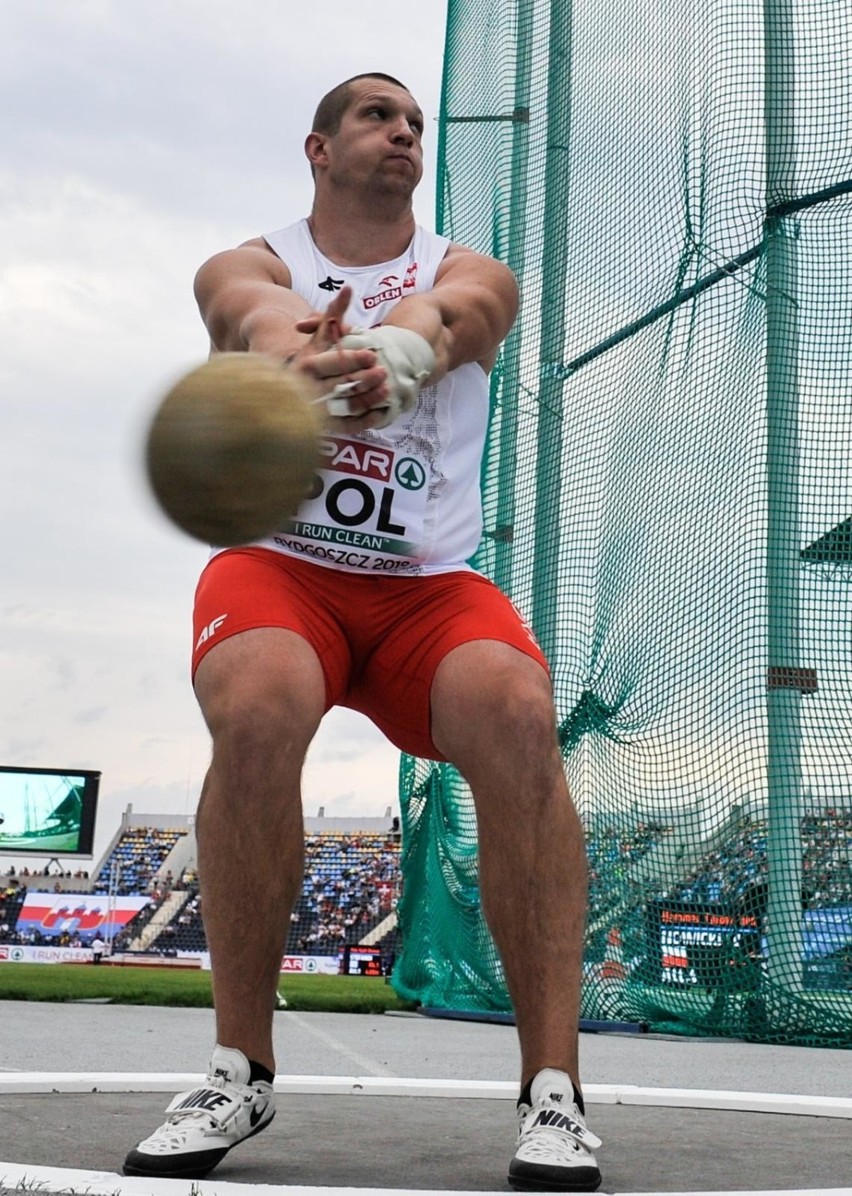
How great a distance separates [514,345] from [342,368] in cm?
506

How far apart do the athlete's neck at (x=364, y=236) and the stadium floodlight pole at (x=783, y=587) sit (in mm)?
3125

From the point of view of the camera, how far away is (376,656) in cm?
254

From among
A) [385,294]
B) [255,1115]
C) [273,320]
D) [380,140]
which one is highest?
[380,140]

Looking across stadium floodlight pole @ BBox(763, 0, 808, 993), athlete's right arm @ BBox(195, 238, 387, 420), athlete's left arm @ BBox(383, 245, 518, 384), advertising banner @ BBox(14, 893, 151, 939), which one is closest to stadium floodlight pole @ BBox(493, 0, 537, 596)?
stadium floodlight pole @ BBox(763, 0, 808, 993)

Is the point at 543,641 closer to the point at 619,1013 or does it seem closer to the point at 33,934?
the point at 619,1013

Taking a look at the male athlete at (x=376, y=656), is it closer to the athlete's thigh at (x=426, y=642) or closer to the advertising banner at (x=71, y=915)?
the athlete's thigh at (x=426, y=642)

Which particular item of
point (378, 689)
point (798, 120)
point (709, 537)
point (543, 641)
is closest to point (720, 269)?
point (798, 120)

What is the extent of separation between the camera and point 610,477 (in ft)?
20.3

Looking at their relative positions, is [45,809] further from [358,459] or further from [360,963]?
[358,459]

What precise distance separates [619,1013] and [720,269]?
332 cm

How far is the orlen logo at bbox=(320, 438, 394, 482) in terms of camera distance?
2.54 metres

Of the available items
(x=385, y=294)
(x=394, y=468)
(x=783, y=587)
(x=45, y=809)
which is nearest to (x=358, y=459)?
(x=394, y=468)

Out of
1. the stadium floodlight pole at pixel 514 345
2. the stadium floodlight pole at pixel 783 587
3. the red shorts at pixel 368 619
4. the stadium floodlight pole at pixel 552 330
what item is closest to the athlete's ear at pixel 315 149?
the red shorts at pixel 368 619

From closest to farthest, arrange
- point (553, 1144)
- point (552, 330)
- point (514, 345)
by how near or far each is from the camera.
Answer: point (553, 1144)
point (552, 330)
point (514, 345)
